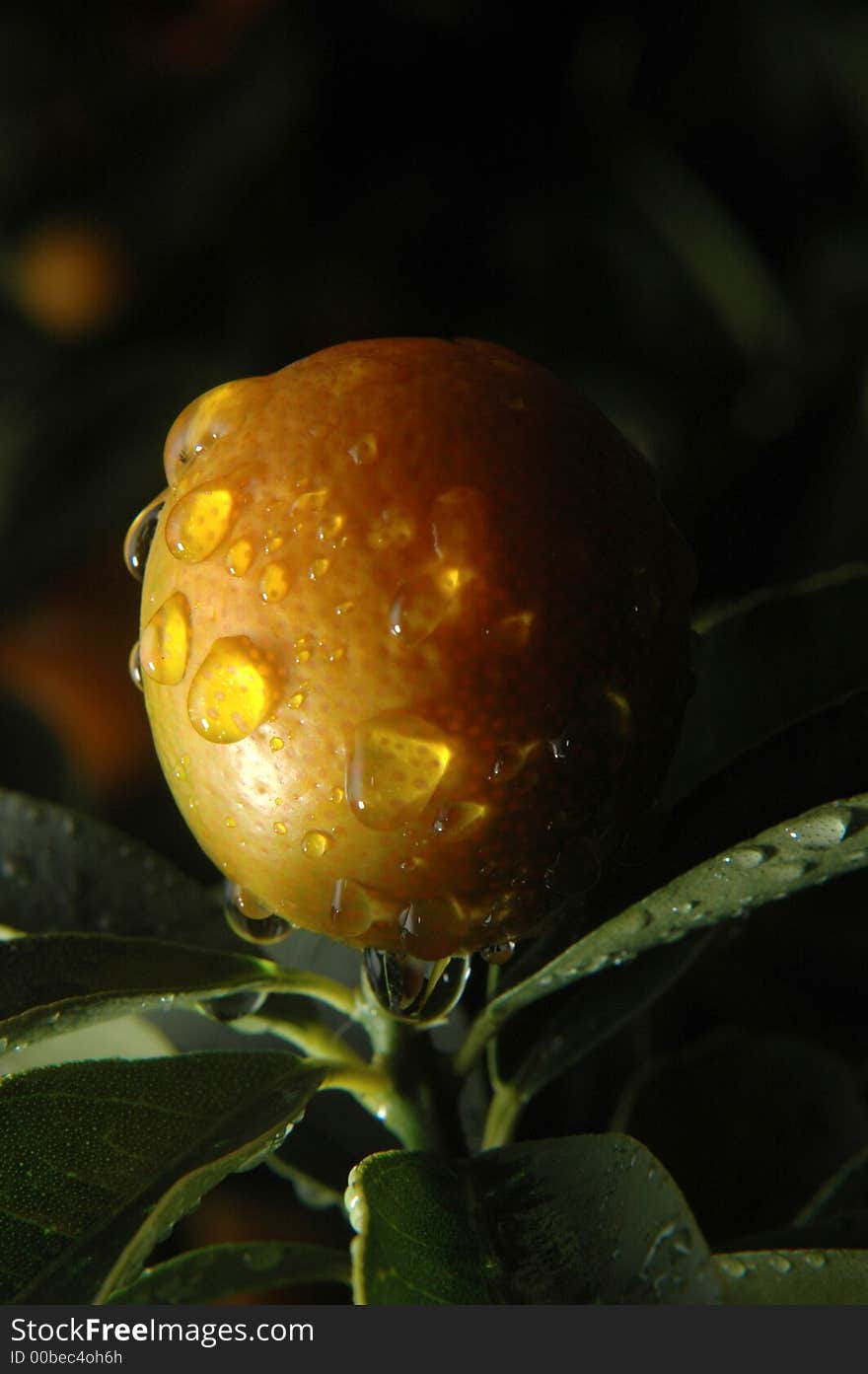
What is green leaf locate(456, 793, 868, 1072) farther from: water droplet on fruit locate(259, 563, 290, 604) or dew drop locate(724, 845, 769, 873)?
water droplet on fruit locate(259, 563, 290, 604)

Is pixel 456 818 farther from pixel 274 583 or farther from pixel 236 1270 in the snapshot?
pixel 236 1270

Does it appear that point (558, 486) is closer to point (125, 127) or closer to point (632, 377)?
point (632, 377)

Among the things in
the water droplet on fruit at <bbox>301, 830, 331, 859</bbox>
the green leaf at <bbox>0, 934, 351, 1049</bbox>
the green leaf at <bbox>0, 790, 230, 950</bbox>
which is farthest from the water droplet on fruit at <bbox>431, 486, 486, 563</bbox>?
the green leaf at <bbox>0, 790, 230, 950</bbox>

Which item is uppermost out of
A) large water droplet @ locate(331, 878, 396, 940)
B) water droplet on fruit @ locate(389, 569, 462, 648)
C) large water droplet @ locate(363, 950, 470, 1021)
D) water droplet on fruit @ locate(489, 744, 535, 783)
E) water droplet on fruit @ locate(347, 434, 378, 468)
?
water droplet on fruit @ locate(347, 434, 378, 468)

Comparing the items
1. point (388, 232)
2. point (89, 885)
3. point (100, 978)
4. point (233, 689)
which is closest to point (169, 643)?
point (233, 689)

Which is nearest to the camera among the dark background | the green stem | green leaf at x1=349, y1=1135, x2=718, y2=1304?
green leaf at x1=349, y1=1135, x2=718, y2=1304

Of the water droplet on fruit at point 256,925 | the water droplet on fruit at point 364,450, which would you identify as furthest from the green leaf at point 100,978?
the water droplet on fruit at point 364,450

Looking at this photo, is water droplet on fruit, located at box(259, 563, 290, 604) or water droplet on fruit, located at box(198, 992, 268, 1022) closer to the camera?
water droplet on fruit, located at box(259, 563, 290, 604)

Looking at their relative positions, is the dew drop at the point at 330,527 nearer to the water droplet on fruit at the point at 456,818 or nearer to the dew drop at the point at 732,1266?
the water droplet on fruit at the point at 456,818
